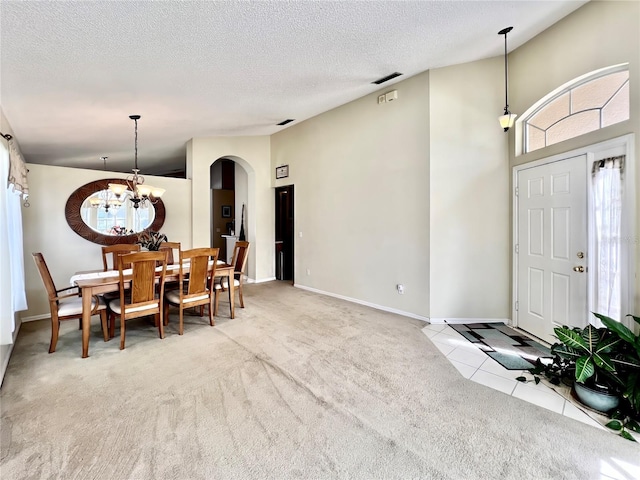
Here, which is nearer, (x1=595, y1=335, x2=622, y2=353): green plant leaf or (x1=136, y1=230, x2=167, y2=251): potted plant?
(x1=595, y1=335, x2=622, y2=353): green plant leaf

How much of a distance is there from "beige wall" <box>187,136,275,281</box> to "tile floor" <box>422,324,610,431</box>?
409 centimetres

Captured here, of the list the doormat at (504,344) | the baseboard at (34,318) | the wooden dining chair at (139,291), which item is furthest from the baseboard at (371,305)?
the baseboard at (34,318)

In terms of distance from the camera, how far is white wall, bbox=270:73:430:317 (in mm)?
3990

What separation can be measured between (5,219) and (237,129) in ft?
12.0

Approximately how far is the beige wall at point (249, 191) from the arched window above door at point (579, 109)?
474cm

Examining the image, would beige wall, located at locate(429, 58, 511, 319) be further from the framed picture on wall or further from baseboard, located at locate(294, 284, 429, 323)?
the framed picture on wall

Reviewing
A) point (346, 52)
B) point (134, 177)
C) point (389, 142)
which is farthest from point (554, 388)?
point (134, 177)

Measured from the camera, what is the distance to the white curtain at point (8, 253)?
2643 mm

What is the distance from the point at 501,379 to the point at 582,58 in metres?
3.07

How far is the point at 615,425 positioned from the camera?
190 centimetres

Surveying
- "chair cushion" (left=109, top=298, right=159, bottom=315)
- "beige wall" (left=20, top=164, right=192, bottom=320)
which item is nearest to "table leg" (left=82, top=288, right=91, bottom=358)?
→ "chair cushion" (left=109, top=298, right=159, bottom=315)

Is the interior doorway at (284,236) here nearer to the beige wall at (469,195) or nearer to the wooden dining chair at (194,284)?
A: the wooden dining chair at (194,284)

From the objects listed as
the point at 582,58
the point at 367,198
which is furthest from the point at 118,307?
the point at 582,58

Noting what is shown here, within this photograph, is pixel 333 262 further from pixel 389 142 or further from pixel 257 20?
pixel 257 20
